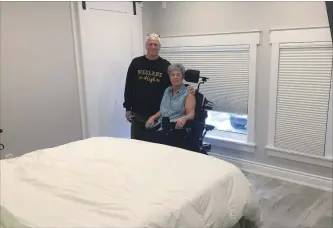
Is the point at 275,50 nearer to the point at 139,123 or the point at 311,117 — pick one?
the point at 311,117

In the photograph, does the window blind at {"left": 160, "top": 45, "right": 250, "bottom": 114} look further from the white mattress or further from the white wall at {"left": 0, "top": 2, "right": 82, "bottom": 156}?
the white mattress

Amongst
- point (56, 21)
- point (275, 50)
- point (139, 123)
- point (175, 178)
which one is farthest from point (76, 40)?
point (175, 178)

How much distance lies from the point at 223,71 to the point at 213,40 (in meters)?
0.36

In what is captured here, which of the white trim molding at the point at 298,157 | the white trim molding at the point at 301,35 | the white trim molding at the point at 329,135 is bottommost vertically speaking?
the white trim molding at the point at 298,157

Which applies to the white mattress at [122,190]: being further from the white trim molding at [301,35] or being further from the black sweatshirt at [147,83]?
the white trim molding at [301,35]

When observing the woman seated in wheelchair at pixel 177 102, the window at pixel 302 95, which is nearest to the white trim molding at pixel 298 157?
the window at pixel 302 95

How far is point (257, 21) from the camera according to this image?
3.28 metres

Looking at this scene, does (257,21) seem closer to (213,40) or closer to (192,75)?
(213,40)

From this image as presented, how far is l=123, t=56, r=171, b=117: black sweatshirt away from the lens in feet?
10.7

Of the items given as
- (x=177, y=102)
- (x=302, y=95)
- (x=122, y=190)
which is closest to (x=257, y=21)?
(x=302, y=95)

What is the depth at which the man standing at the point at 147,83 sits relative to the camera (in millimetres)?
3256

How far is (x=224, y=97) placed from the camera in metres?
3.69

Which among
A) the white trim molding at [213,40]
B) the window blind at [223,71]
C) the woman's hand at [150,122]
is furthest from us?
the window blind at [223,71]

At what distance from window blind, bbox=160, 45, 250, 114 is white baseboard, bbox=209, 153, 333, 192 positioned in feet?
1.96
